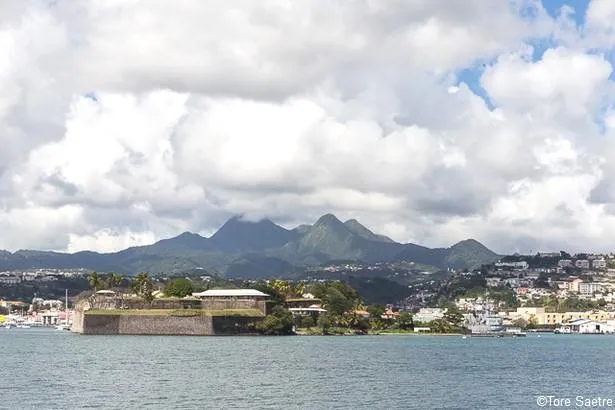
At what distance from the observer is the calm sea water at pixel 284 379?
45250mm

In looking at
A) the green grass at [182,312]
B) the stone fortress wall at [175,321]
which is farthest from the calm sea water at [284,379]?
the green grass at [182,312]

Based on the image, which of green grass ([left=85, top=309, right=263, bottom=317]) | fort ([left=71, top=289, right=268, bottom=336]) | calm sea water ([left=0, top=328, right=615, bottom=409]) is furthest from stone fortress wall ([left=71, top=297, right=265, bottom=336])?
calm sea water ([left=0, top=328, right=615, bottom=409])

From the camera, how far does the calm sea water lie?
45.2 m

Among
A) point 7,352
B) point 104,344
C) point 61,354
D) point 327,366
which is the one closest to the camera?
A: point 327,366

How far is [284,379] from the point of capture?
55.8 meters

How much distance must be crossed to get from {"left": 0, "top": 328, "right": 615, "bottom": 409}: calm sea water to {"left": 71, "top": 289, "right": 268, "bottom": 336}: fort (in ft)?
105

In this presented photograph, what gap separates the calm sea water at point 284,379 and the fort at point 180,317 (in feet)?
105

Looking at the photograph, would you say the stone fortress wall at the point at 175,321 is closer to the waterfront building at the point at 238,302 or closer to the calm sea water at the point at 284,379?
the waterfront building at the point at 238,302

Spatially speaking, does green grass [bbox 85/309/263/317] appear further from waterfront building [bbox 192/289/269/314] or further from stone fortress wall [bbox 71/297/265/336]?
waterfront building [bbox 192/289/269/314]

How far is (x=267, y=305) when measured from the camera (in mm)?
123000

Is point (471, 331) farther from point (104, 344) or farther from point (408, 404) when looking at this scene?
point (408, 404)

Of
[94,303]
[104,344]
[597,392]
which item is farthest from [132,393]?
[94,303]

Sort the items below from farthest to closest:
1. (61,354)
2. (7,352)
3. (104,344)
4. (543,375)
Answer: (104,344) < (7,352) < (61,354) < (543,375)

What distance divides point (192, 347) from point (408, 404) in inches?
1823
